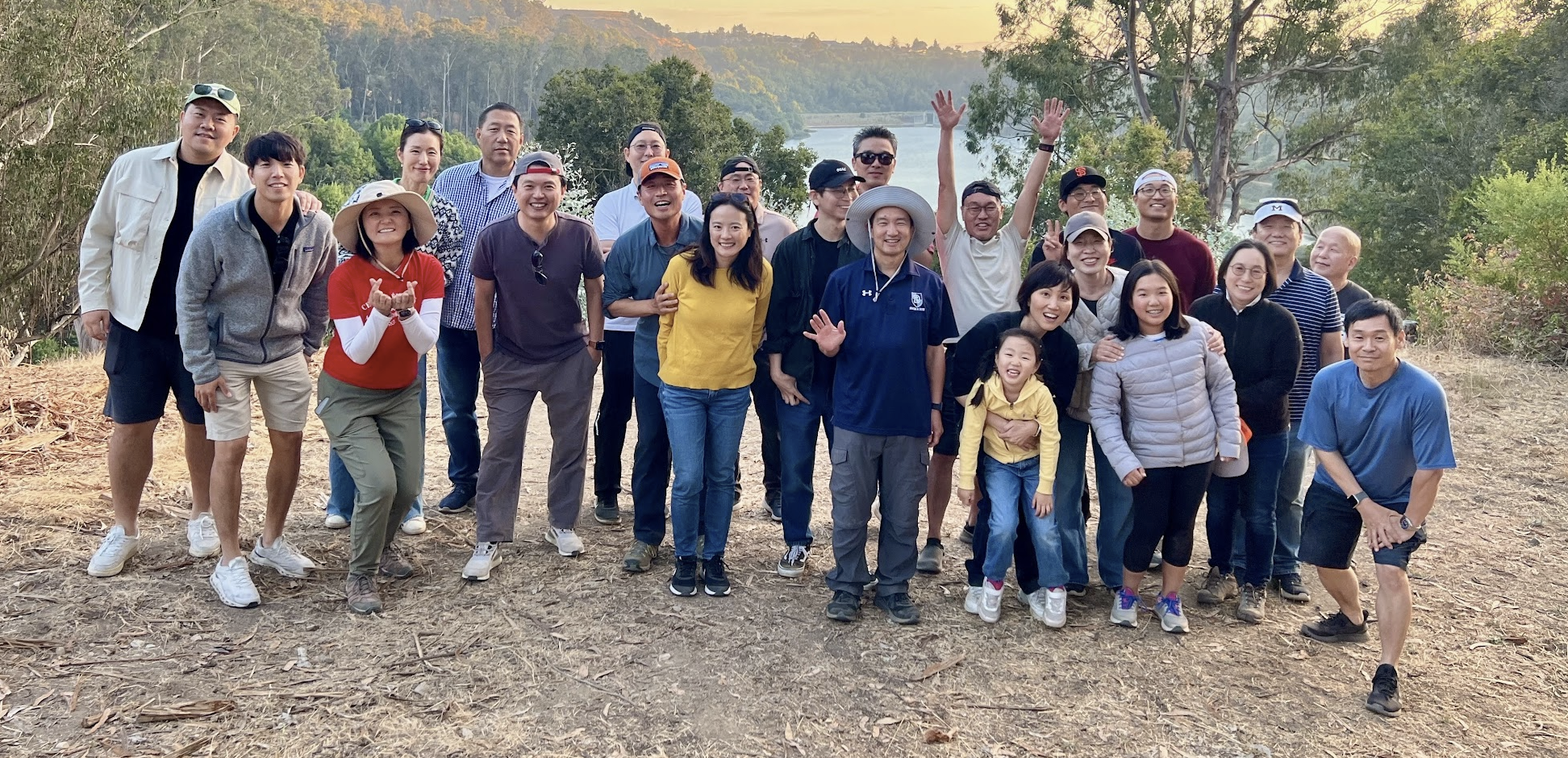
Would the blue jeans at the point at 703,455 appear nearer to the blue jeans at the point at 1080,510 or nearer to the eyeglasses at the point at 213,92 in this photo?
the blue jeans at the point at 1080,510

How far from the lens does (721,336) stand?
174 inches

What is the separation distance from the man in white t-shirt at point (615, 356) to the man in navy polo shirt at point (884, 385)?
1293 mm

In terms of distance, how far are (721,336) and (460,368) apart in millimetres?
1771

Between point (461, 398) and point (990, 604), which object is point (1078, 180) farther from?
point (461, 398)

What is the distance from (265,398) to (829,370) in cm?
246

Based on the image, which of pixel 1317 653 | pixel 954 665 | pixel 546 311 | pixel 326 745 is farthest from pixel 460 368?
pixel 1317 653

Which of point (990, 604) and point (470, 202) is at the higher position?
point (470, 202)

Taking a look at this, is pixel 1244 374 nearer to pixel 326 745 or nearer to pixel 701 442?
pixel 701 442

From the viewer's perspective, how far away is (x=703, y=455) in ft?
14.9

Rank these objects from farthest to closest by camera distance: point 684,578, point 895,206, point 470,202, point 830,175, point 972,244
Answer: point 470,202 < point 972,244 < point 830,175 < point 684,578 < point 895,206

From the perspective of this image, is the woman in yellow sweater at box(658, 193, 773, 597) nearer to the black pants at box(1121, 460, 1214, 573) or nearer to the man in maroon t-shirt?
the black pants at box(1121, 460, 1214, 573)

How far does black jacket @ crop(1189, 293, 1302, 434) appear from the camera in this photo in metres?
4.38

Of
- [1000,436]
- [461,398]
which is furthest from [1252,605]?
[461,398]

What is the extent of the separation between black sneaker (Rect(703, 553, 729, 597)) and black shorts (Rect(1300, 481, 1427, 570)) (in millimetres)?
2436
